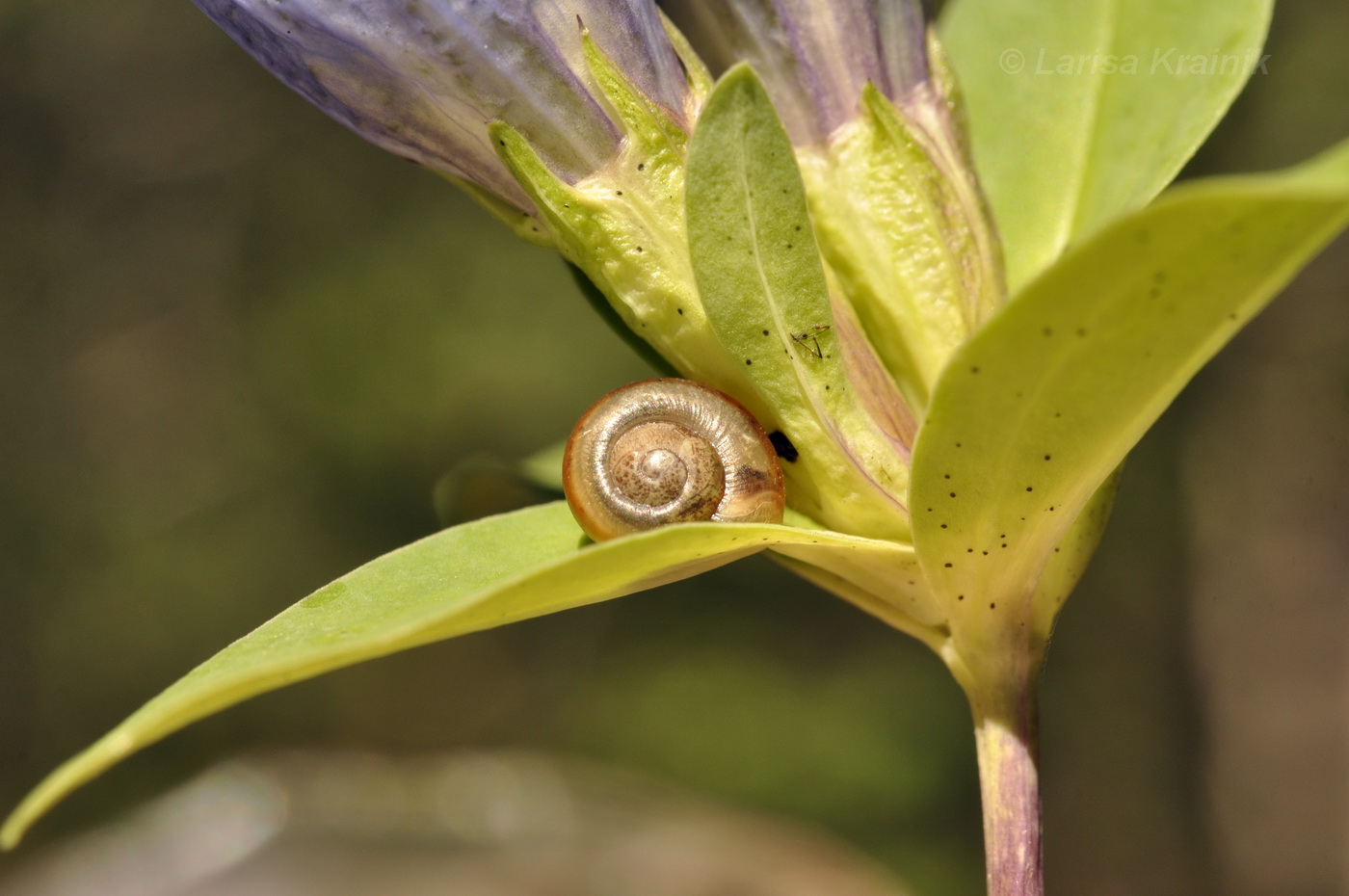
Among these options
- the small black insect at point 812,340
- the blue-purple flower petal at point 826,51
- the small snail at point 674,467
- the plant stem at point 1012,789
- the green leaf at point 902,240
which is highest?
the blue-purple flower petal at point 826,51

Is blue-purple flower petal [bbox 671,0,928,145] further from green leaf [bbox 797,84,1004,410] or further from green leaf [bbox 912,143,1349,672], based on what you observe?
green leaf [bbox 912,143,1349,672]

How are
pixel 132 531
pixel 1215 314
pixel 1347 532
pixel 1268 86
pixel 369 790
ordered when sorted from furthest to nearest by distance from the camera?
pixel 132 531, pixel 1347 532, pixel 369 790, pixel 1268 86, pixel 1215 314

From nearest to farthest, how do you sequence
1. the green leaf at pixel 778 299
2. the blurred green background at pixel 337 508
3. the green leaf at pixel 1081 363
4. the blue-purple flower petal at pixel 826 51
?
the green leaf at pixel 1081 363, the green leaf at pixel 778 299, the blue-purple flower petal at pixel 826 51, the blurred green background at pixel 337 508

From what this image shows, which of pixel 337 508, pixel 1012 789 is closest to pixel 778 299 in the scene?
pixel 1012 789

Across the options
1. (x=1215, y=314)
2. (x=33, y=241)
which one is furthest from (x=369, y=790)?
(x=1215, y=314)

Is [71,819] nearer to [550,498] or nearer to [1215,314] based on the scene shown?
[550,498]

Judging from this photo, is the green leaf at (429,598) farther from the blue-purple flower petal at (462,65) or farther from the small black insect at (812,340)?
the blue-purple flower petal at (462,65)

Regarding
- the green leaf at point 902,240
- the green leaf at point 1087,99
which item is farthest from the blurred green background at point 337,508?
the green leaf at point 902,240
